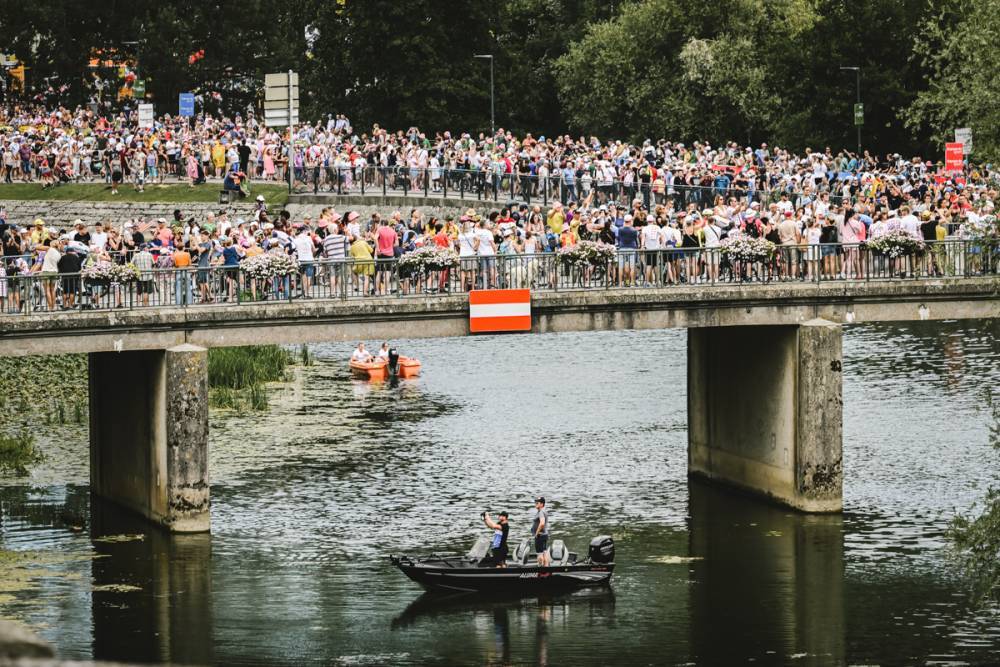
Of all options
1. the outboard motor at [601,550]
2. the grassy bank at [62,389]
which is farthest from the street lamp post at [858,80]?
the outboard motor at [601,550]

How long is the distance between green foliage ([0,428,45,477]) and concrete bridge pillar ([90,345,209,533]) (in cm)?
515

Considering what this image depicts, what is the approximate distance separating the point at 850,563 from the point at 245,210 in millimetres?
28018

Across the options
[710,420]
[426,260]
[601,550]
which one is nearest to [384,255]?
[426,260]

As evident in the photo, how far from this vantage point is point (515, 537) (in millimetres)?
39000

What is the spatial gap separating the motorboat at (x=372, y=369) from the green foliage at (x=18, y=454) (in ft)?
48.0

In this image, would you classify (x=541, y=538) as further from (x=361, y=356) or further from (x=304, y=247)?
(x=361, y=356)

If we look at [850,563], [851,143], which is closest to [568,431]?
[850,563]

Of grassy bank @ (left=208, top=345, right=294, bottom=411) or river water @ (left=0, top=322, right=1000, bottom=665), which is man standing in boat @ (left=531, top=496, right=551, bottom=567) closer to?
river water @ (left=0, top=322, right=1000, bottom=665)

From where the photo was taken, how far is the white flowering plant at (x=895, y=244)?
42625mm

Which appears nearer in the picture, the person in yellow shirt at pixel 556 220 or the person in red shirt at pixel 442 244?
the person in red shirt at pixel 442 244

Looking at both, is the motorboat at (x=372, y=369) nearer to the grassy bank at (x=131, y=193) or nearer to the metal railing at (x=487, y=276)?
the grassy bank at (x=131, y=193)

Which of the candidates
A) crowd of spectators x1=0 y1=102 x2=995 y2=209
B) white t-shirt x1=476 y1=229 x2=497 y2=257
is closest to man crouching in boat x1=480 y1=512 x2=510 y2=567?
white t-shirt x1=476 y1=229 x2=497 y2=257

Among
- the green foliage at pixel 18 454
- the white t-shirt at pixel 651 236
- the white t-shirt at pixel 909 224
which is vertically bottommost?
the green foliage at pixel 18 454

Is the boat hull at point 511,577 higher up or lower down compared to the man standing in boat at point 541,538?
lower down
